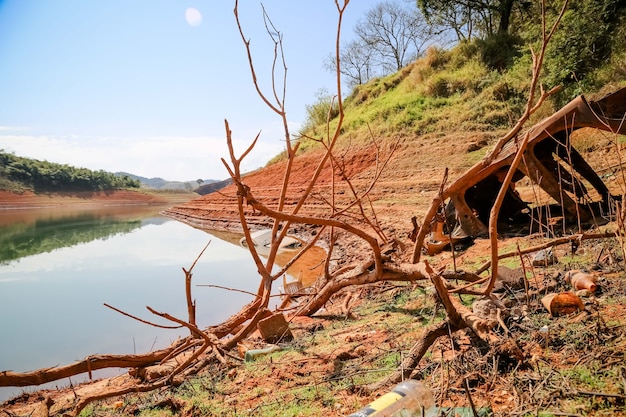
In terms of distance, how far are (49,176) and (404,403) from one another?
144 feet

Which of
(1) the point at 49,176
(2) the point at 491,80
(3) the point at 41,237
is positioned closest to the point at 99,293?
(3) the point at 41,237

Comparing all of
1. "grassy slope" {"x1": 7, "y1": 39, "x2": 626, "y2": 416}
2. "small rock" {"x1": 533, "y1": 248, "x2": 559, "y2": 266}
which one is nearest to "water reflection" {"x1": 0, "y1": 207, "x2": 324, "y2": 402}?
"grassy slope" {"x1": 7, "y1": 39, "x2": 626, "y2": 416}

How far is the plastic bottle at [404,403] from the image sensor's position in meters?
1.26

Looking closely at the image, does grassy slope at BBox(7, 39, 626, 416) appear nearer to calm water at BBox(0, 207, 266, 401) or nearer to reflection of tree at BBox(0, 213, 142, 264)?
calm water at BBox(0, 207, 266, 401)

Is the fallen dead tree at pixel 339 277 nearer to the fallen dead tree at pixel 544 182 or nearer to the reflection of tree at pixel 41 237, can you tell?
the fallen dead tree at pixel 544 182

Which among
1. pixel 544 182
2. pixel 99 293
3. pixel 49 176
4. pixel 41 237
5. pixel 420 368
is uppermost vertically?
pixel 49 176

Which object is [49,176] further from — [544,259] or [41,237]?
[544,259]

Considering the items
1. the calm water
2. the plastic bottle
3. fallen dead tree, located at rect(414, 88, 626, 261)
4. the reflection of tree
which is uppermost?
fallen dead tree, located at rect(414, 88, 626, 261)

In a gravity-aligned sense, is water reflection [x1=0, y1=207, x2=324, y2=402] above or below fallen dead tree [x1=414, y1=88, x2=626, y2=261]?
below

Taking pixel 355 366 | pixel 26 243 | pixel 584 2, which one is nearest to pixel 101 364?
pixel 355 366

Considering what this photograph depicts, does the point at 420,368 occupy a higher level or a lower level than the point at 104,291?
higher

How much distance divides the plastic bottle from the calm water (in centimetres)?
324

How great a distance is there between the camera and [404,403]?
136 centimetres

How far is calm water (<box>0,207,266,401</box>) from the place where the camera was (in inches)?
181
